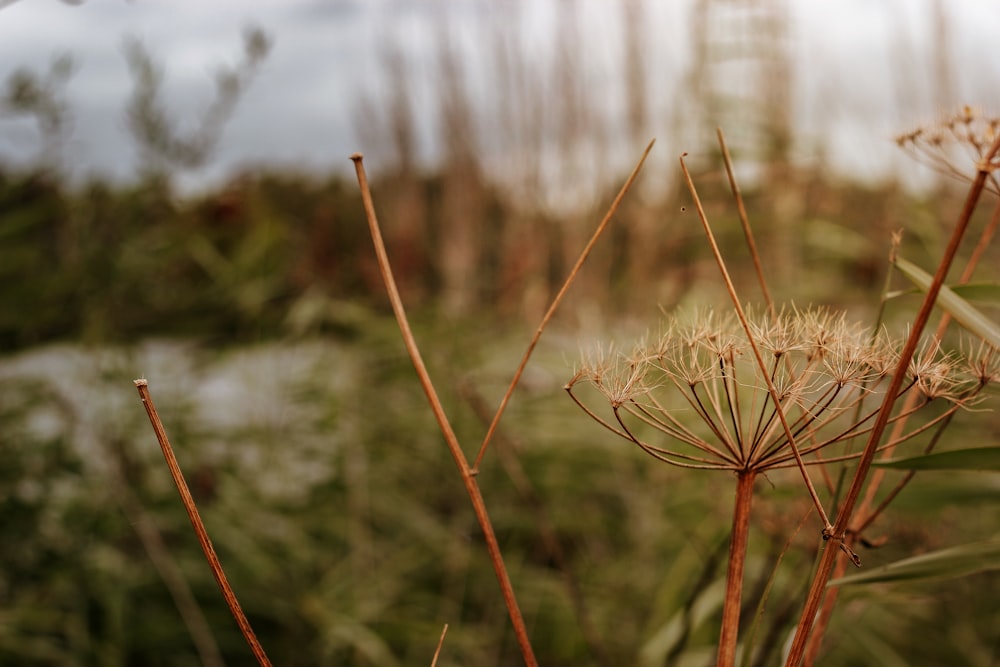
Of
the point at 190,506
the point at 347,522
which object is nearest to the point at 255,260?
the point at 347,522

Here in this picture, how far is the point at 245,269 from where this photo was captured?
4.55ft

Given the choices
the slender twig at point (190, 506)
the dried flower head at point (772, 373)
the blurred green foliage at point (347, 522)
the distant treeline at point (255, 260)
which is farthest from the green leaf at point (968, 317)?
the distant treeline at point (255, 260)

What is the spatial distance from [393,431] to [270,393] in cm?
26

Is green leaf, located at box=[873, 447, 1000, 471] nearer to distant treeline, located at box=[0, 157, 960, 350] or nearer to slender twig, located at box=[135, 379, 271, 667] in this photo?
slender twig, located at box=[135, 379, 271, 667]

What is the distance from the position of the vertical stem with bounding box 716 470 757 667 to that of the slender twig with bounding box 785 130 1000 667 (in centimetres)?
1

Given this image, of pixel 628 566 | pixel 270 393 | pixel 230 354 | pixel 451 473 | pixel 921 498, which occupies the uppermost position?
pixel 921 498

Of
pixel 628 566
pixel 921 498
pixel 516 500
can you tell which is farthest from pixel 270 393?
pixel 921 498

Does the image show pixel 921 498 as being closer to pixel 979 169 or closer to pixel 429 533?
pixel 979 169

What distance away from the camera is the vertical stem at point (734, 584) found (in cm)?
19

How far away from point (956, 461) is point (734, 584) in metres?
0.10

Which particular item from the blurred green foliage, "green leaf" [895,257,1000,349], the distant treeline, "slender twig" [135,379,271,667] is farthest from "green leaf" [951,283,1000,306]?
the distant treeline

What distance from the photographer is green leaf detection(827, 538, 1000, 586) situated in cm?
27

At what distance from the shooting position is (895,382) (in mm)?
161

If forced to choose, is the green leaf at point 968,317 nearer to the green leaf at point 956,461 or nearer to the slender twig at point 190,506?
the green leaf at point 956,461
